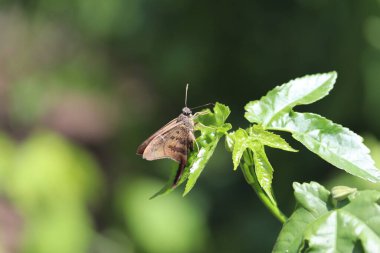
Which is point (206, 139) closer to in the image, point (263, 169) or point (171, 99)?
point (263, 169)

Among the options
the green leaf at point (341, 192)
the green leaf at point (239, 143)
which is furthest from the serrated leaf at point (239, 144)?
the green leaf at point (341, 192)

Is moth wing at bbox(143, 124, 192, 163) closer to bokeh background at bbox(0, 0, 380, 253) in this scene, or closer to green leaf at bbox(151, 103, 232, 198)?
green leaf at bbox(151, 103, 232, 198)

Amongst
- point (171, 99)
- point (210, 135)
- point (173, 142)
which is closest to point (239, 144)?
point (210, 135)

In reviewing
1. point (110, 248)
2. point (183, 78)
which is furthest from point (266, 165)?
point (183, 78)

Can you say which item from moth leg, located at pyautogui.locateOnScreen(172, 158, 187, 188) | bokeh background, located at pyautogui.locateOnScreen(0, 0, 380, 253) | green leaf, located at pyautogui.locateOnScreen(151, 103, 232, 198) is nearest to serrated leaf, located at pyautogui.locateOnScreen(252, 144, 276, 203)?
green leaf, located at pyautogui.locateOnScreen(151, 103, 232, 198)

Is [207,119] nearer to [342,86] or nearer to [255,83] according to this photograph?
[342,86]

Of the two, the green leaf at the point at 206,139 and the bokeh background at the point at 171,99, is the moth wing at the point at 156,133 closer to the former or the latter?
the green leaf at the point at 206,139

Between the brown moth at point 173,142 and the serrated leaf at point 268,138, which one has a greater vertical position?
the serrated leaf at point 268,138
